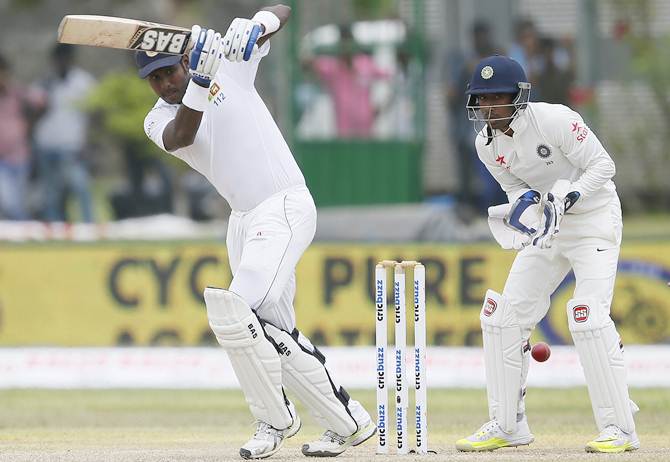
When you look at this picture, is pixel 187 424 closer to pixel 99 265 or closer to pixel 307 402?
pixel 307 402

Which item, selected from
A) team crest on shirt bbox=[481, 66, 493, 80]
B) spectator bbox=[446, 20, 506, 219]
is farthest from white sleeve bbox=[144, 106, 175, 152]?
spectator bbox=[446, 20, 506, 219]

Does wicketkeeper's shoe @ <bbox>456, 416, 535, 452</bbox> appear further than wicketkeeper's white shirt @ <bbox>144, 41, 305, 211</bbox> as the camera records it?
Yes

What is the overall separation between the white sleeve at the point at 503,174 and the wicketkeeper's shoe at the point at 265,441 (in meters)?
1.39

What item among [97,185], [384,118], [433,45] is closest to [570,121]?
[384,118]

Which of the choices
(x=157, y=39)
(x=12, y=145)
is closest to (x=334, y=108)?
(x=12, y=145)

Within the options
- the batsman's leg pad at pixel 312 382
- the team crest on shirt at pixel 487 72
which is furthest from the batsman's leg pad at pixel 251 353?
the team crest on shirt at pixel 487 72

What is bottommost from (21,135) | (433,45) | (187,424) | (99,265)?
(187,424)

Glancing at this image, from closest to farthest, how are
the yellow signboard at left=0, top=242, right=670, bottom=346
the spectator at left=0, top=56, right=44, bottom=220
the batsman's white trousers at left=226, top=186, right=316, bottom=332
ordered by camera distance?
the batsman's white trousers at left=226, top=186, right=316, bottom=332 < the yellow signboard at left=0, top=242, right=670, bottom=346 < the spectator at left=0, top=56, right=44, bottom=220

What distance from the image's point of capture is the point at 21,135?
1392 centimetres

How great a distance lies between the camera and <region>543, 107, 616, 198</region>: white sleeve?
6504mm

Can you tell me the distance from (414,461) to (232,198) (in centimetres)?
135

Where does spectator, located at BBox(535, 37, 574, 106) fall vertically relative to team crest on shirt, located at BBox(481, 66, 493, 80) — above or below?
above

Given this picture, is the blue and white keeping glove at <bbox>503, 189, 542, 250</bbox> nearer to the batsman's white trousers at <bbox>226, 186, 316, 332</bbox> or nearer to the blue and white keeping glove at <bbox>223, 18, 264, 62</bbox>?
the batsman's white trousers at <bbox>226, 186, 316, 332</bbox>

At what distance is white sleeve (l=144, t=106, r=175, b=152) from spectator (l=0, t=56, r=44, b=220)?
7557 mm
